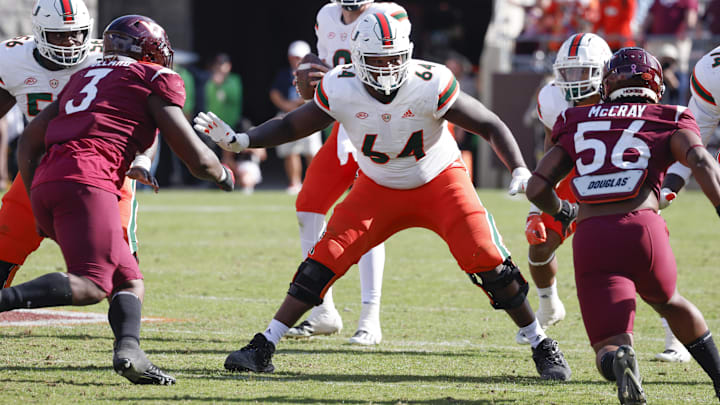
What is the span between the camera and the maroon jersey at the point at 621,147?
13.5ft

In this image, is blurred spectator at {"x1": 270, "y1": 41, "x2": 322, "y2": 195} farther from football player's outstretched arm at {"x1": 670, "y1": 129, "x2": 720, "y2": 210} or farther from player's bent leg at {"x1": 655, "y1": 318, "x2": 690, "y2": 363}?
football player's outstretched arm at {"x1": 670, "y1": 129, "x2": 720, "y2": 210}

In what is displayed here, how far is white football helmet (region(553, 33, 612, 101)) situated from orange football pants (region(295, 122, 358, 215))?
123 cm

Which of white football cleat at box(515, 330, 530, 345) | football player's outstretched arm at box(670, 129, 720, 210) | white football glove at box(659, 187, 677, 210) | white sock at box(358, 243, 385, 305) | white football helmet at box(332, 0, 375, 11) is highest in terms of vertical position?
football player's outstretched arm at box(670, 129, 720, 210)

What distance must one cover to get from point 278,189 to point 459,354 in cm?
1133

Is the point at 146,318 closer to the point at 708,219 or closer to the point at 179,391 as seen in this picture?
the point at 179,391

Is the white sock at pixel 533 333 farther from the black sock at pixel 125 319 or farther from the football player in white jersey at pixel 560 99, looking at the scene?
the black sock at pixel 125 319

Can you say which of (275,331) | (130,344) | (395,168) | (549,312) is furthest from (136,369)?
(549,312)

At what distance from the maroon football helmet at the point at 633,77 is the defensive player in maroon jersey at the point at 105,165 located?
1735 millimetres

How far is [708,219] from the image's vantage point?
38.5ft

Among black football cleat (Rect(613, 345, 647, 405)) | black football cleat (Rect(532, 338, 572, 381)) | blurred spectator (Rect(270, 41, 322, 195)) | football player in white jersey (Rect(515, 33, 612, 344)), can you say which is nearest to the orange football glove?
football player in white jersey (Rect(515, 33, 612, 344))

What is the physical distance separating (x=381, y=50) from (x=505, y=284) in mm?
1208

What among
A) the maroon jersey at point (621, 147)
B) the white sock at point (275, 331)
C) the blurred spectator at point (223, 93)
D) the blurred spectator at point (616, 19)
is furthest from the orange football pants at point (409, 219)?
the blurred spectator at point (223, 93)

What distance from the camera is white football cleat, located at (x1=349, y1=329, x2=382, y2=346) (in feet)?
18.4

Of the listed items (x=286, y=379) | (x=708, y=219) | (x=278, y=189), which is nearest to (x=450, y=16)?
(x=278, y=189)
